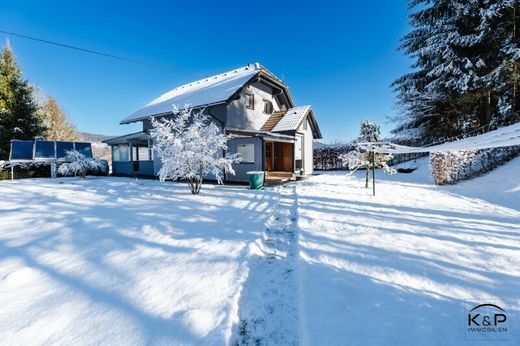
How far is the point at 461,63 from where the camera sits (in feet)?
46.0

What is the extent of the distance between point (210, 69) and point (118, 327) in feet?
69.4

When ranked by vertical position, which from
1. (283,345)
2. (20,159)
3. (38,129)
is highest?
(38,129)

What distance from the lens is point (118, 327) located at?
7.35ft

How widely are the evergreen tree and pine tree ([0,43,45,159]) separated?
29789 mm

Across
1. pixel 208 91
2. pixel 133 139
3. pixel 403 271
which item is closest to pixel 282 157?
pixel 208 91

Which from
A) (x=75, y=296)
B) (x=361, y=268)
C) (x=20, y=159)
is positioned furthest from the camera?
(x=20, y=159)

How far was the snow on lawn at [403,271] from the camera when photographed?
7.32ft

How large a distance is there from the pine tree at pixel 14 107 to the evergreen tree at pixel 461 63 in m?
29.8

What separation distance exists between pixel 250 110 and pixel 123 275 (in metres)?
12.4

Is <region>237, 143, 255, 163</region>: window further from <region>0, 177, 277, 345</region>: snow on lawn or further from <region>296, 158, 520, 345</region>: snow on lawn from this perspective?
<region>296, 158, 520, 345</region>: snow on lawn

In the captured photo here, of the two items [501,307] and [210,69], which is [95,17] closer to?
[210,69]

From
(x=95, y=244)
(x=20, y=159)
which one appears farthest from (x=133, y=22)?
(x=95, y=244)

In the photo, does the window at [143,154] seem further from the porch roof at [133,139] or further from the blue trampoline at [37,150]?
the blue trampoline at [37,150]

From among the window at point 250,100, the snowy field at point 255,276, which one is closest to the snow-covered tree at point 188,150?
the snowy field at point 255,276
